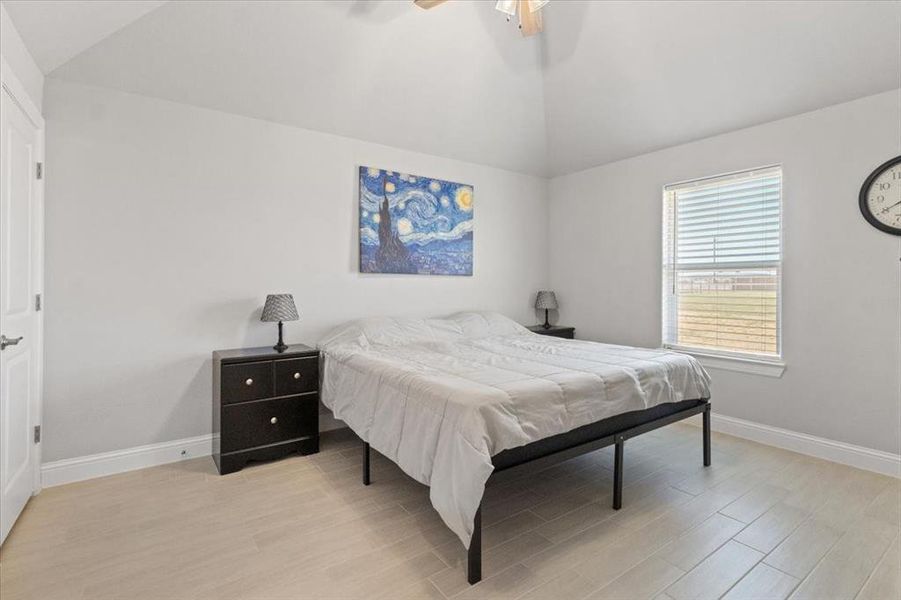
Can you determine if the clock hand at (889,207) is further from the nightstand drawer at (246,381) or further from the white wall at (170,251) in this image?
the nightstand drawer at (246,381)

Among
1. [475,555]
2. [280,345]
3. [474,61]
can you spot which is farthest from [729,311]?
[280,345]

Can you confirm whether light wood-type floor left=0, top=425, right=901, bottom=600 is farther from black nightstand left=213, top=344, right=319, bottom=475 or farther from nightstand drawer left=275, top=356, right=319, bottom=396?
nightstand drawer left=275, top=356, right=319, bottom=396

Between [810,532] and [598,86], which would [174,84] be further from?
[810,532]

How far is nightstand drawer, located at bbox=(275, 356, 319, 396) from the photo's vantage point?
296cm

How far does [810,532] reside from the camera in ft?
6.95

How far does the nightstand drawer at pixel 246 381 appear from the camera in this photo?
277cm

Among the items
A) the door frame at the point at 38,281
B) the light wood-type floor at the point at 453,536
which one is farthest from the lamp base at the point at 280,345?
the door frame at the point at 38,281

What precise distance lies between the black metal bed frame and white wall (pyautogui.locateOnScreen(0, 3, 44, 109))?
104 inches

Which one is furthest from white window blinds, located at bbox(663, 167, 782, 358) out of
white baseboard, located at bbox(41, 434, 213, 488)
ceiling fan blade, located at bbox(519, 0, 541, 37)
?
white baseboard, located at bbox(41, 434, 213, 488)

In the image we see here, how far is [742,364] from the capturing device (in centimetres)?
353

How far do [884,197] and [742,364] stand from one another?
146 cm

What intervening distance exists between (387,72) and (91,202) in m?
2.19

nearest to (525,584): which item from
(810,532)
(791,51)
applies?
(810,532)

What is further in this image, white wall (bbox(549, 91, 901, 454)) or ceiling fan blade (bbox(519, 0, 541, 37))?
white wall (bbox(549, 91, 901, 454))
